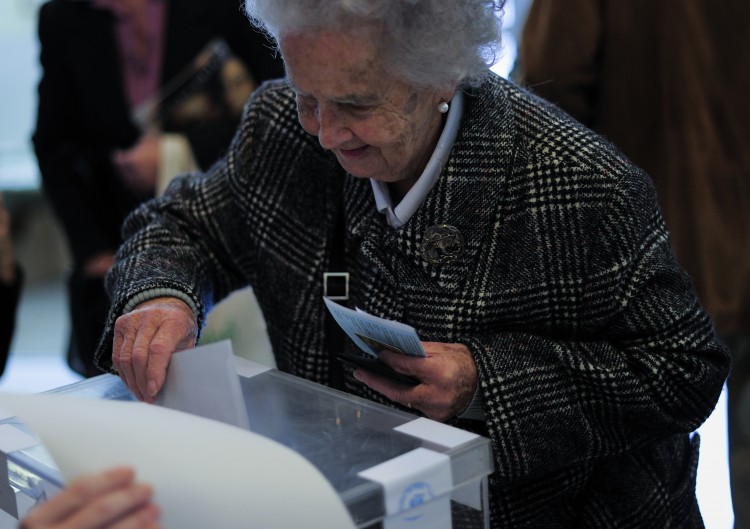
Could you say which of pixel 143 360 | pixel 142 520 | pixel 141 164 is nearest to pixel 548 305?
pixel 143 360

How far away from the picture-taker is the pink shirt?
9.37 ft

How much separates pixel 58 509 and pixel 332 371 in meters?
0.68

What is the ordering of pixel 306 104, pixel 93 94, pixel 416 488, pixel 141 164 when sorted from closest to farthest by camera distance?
1. pixel 416 488
2. pixel 306 104
3. pixel 141 164
4. pixel 93 94

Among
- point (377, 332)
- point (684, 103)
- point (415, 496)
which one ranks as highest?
point (684, 103)

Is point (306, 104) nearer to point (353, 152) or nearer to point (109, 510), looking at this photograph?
point (353, 152)

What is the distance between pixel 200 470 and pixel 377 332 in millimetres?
318

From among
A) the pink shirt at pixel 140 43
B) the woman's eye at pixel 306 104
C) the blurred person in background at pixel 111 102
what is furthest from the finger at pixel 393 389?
the pink shirt at pixel 140 43

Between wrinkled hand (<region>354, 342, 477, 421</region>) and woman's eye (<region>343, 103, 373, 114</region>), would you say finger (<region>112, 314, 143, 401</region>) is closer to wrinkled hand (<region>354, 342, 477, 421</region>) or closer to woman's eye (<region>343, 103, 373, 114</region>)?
wrinkled hand (<region>354, 342, 477, 421</region>)

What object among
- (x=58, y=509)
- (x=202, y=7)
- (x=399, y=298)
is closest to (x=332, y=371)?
(x=399, y=298)

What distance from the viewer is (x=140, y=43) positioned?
9.45 feet

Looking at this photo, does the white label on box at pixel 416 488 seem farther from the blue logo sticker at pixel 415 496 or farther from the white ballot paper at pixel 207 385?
the white ballot paper at pixel 207 385

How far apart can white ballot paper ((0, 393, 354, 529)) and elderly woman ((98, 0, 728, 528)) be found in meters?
0.28

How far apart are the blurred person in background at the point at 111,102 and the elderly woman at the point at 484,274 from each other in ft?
3.92

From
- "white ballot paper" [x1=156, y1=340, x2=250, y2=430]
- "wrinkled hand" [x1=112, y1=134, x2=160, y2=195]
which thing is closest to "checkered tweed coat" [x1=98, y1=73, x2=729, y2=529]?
"white ballot paper" [x1=156, y1=340, x2=250, y2=430]
